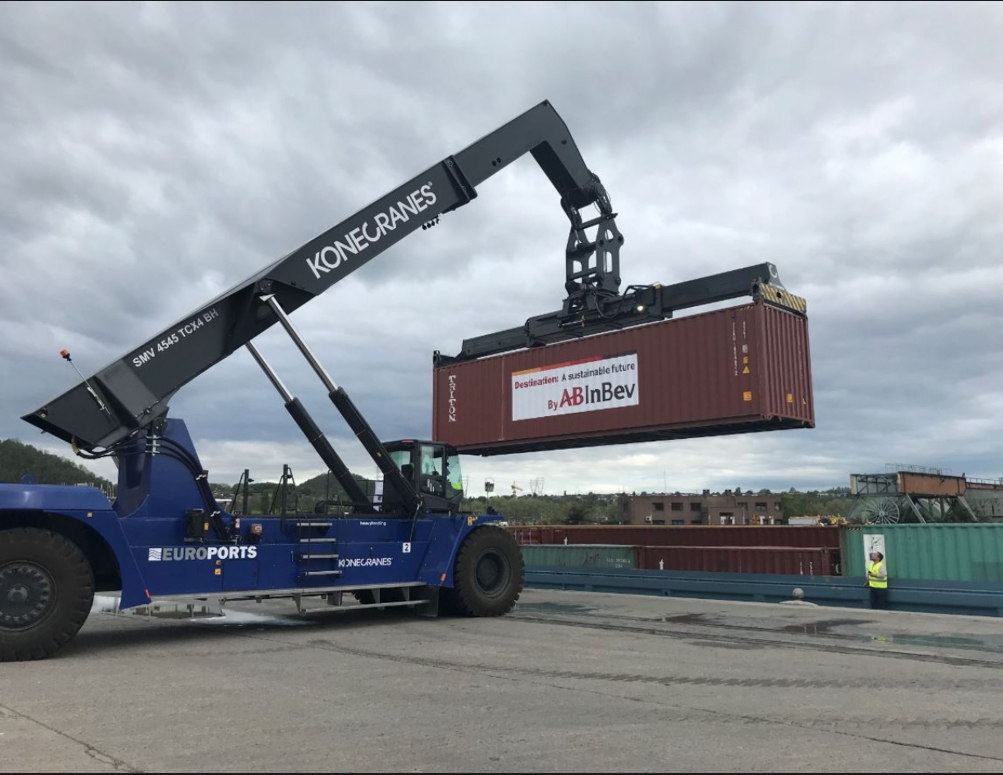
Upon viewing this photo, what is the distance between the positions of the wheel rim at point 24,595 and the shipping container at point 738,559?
14.1 meters

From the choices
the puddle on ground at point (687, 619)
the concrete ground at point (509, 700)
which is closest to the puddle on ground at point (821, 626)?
the concrete ground at point (509, 700)

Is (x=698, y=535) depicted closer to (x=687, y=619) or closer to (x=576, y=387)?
(x=576, y=387)

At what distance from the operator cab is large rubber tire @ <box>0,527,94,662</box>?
4635 mm

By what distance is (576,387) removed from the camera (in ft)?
61.8

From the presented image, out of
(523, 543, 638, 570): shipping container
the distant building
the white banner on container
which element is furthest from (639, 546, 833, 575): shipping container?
the distant building

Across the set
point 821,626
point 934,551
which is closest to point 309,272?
point 821,626

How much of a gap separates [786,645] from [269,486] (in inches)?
272

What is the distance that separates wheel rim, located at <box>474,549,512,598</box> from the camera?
41.0 ft

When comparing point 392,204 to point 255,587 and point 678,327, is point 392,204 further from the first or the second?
point 678,327

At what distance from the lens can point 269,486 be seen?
35.0 feet

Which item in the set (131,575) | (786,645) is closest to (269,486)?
(131,575)

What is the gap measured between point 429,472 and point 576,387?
23.6 ft

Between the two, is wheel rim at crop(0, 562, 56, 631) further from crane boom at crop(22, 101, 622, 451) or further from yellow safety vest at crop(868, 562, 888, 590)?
yellow safety vest at crop(868, 562, 888, 590)

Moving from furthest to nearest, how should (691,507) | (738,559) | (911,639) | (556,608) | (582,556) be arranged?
(691,507), (582,556), (738,559), (556,608), (911,639)
